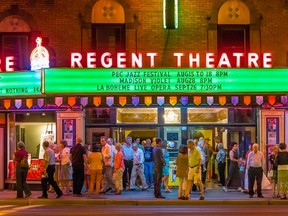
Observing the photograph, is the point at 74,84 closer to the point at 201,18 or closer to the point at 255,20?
the point at 201,18

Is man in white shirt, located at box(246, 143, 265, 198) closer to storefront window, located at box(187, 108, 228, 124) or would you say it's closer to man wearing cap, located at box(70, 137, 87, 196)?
storefront window, located at box(187, 108, 228, 124)

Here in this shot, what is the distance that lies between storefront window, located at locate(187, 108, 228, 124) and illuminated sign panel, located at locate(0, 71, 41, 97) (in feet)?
19.7

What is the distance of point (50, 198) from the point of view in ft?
69.4

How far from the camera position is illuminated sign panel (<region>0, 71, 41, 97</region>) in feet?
75.2

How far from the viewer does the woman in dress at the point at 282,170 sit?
2097 centimetres

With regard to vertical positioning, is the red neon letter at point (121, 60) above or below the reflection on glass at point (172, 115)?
Answer: above

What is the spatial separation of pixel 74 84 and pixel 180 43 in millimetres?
4626

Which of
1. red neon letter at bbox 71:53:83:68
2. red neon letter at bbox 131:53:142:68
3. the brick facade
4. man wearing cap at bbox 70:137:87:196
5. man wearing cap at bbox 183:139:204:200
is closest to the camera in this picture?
man wearing cap at bbox 183:139:204:200

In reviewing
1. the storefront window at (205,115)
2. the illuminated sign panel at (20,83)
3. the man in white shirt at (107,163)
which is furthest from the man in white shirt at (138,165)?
the illuminated sign panel at (20,83)

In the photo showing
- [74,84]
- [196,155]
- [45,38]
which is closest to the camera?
[196,155]

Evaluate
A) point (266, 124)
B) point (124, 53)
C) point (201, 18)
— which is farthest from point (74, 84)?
point (266, 124)

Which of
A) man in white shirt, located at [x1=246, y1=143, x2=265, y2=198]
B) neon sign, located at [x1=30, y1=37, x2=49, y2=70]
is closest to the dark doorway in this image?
man in white shirt, located at [x1=246, y1=143, x2=265, y2=198]

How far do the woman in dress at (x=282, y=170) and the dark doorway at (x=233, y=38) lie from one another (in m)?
5.38

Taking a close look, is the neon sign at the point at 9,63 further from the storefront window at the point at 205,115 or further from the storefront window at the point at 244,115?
the storefront window at the point at 244,115
